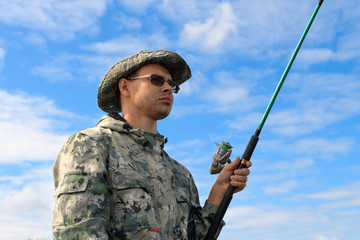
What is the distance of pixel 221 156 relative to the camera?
582 cm

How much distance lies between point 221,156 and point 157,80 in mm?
1361

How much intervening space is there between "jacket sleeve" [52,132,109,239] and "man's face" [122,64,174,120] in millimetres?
924

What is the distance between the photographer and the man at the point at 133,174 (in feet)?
14.1

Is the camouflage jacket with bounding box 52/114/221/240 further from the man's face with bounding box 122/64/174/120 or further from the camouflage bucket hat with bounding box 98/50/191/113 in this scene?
the camouflage bucket hat with bounding box 98/50/191/113

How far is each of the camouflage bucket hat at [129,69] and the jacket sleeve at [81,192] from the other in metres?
1.31

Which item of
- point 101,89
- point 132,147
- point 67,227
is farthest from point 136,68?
point 67,227

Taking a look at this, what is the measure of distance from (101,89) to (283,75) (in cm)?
260

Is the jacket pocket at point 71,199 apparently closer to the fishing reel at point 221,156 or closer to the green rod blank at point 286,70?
the fishing reel at point 221,156

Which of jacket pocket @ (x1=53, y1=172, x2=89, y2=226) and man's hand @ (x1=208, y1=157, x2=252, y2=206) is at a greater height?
man's hand @ (x1=208, y1=157, x2=252, y2=206)

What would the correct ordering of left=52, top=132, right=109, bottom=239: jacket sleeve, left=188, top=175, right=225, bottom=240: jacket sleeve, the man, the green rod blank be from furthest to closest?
the green rod blank → left=188, top=175, right=225, bottom=240: jacket sleeve → the man → left=52, top=132, right=109, bottom=239: jacket sleeve

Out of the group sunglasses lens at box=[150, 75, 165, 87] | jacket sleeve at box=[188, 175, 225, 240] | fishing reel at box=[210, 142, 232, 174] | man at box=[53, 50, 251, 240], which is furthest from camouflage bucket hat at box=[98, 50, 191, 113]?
jacket sleeve at box=[188, 175, 225, 240]

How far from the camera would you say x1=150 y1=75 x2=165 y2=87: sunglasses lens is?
18.0 ft

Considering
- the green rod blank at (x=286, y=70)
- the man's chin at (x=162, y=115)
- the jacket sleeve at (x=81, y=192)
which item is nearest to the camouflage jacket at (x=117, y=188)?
the jacket sleeve at (x=81, y=192)

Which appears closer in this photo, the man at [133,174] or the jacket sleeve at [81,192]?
the jacket sleeve at [81,192]
